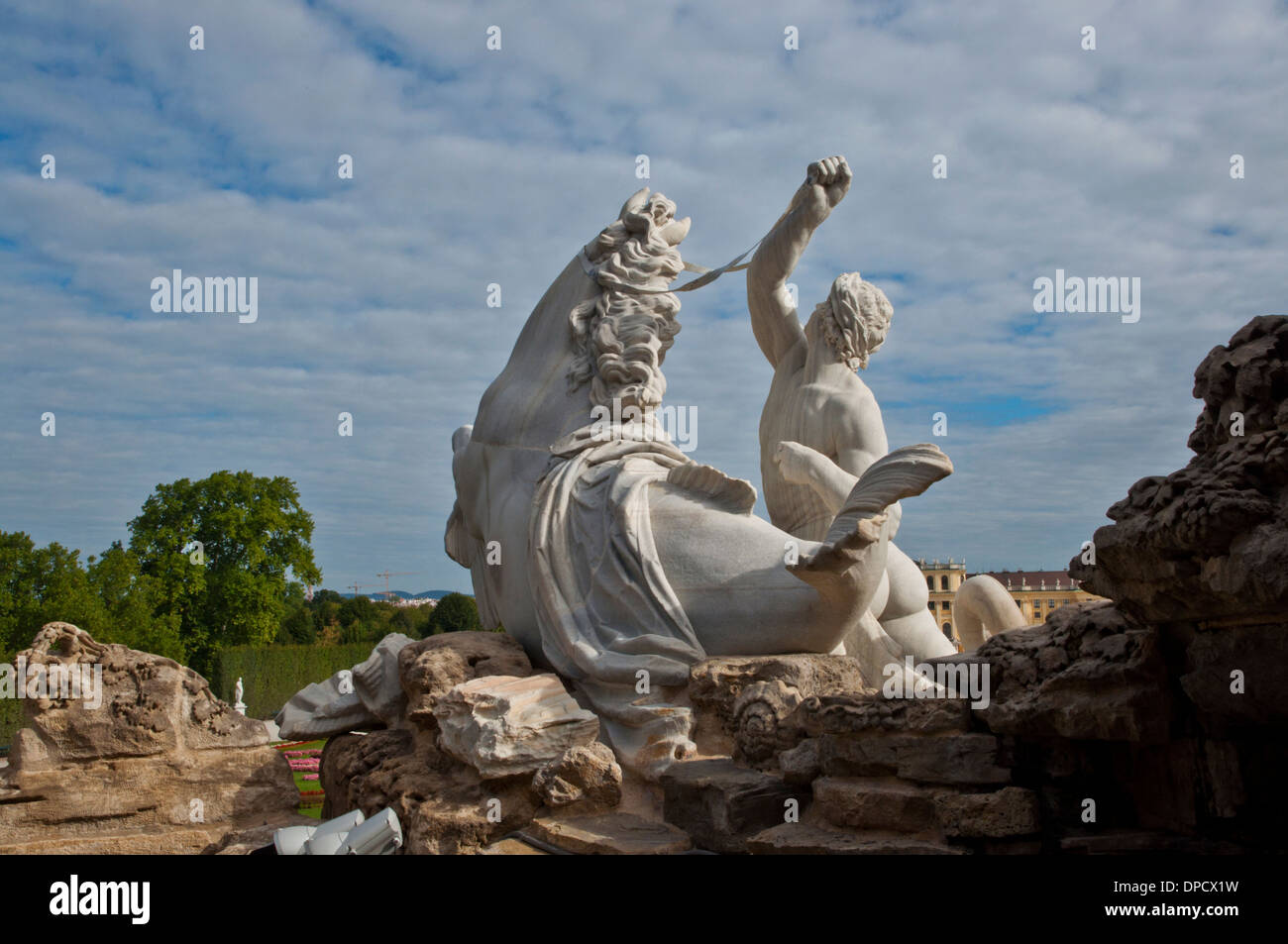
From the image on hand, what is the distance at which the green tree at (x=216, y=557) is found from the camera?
94.3ft

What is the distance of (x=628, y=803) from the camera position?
196 inches

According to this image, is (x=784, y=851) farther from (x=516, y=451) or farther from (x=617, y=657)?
(x=516, y=451)

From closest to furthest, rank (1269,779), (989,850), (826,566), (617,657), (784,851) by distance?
1. (1269,779)
2. (989,850)
3. (784,851)
4. (826,566)
5. (617,657)

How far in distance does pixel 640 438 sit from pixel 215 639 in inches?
1035

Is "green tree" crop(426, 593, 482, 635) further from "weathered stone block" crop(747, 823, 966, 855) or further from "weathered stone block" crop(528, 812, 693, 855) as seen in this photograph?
"weathered stone block" crop(747, 823, 966, 855)

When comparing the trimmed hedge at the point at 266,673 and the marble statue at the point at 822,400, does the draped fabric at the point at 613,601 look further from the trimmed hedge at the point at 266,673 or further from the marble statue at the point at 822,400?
the trimmed hedge at the point at 266,673

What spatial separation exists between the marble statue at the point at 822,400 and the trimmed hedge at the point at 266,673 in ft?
67.5

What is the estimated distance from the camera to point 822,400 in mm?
6586

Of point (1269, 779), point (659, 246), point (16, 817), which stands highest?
point (659, 246)

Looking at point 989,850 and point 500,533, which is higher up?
point 500,533

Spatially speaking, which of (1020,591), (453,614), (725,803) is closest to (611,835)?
(725,803)

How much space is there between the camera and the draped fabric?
522 centimetres

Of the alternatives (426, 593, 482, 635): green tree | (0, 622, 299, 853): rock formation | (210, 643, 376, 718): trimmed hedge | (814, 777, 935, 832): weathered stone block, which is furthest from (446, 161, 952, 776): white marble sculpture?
(426, 593, 482, 635): green tree

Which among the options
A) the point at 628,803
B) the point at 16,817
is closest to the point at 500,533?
the point at 628,803
